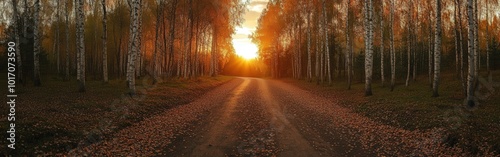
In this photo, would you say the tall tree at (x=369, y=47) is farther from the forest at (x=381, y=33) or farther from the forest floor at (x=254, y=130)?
the forest floor at (x=254, y=130)

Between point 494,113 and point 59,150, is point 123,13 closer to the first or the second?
point 59,150

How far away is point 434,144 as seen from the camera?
8391mm

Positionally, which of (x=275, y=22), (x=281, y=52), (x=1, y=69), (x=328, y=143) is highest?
(x=275, y=22)

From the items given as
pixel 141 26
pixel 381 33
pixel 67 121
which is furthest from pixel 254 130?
pixel 141 26

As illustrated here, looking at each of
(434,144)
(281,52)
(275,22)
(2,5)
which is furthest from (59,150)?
(281,52)

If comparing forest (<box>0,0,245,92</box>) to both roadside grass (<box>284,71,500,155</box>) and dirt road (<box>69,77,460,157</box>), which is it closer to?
dirt road (<box>69,77,460,157</box>)

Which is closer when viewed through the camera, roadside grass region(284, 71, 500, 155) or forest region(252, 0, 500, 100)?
roadside grass region(284, 71, 500, 155)

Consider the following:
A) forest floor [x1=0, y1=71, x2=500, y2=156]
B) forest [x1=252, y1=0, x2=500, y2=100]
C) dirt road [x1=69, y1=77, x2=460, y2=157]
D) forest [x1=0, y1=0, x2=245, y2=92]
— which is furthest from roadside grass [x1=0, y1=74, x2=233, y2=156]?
forest [x1=252, y1=0, x2=500, y2=100]

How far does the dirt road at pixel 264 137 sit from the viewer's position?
25.8 ft

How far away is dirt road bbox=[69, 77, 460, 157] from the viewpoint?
7.88 meters

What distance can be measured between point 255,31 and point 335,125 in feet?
155

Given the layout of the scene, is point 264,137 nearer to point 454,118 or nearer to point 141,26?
point 454,118

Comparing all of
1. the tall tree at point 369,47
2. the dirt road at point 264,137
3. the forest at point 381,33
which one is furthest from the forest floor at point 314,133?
the forest at point 381,33

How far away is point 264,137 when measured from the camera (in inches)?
368
